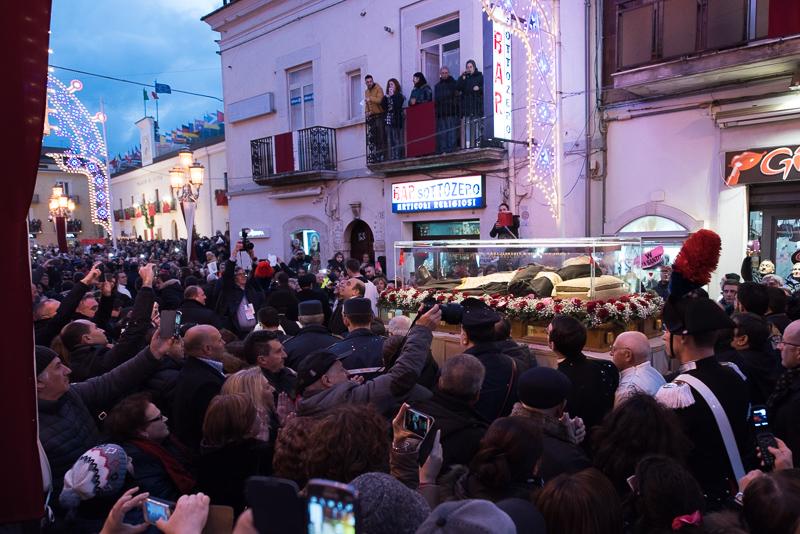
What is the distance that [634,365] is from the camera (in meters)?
3.41

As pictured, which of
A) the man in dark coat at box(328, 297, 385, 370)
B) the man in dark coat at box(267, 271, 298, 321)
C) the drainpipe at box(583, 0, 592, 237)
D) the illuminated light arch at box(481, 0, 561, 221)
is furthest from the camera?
the drainpipe at box(583, 0, 592, 237)

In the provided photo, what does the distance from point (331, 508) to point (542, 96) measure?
34.8 ft

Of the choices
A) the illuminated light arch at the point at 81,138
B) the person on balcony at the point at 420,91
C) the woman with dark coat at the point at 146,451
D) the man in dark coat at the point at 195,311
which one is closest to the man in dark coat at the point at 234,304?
the man in dark coat at the point at 195,311

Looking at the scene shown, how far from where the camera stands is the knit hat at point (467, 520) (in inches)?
49.4

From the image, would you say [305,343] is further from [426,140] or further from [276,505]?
[426,140]

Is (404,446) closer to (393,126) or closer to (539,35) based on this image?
(539,35)

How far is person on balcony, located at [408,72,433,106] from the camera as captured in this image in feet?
40.1

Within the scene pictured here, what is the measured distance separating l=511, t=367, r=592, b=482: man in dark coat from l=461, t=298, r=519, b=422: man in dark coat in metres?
0.62

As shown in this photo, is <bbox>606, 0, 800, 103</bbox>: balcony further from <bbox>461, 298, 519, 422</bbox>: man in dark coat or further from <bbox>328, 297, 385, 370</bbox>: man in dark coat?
<bbox>328, 297, 385, 370</bbox>: man in dark coat

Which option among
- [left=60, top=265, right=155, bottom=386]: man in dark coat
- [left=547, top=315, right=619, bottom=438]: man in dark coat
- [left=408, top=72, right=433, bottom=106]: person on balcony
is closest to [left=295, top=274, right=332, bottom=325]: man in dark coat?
[left=60, top=265, right=155, bottom=386]: man in dark coat

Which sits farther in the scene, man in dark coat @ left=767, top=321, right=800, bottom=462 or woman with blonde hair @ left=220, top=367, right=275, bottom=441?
woman with blonde hair @ left=220, top=367, right=275, bottom=441

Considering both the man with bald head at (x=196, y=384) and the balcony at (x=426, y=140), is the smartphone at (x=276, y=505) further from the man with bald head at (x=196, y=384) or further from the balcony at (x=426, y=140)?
the balcony at (x=426, y=140)

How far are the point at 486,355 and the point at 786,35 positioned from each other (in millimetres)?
7116

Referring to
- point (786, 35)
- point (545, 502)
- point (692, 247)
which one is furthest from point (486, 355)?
point (786, 35)
